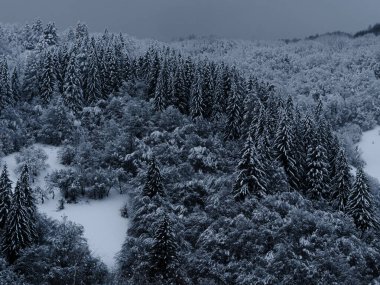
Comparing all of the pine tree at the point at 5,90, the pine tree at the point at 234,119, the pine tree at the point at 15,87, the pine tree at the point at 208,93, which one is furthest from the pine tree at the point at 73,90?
the pine tree at the point at 234,119

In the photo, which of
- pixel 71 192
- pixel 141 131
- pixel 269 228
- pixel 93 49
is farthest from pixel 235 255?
pixel 93 49

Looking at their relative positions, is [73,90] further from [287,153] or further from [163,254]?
[163,254]

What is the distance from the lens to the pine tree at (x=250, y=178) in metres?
65.2

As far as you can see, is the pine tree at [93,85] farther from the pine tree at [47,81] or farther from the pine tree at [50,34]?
the pine tree at [50,34]

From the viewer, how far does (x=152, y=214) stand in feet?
205

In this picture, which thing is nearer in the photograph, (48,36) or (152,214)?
(152,214)

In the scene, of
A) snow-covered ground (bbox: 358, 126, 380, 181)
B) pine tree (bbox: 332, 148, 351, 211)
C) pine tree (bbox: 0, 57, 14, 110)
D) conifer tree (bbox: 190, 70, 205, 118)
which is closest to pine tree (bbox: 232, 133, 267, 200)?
pine tree (bbox: 332, 148, 351, 211)

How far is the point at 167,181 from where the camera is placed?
237 ft

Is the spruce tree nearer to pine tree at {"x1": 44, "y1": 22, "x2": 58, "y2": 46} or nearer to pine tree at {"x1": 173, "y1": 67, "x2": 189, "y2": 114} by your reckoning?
pine tree at {"x1": 173, "y1": 67, "x2": 189, "y2": 114}

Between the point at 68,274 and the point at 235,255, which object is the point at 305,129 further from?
the point at 68,274

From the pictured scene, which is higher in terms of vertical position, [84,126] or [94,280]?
[84,126]

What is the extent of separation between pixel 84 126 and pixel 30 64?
23.5 meters

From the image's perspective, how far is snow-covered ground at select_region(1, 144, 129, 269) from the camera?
64.6 m

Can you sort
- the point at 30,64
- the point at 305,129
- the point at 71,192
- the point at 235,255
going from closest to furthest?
the point at 235,255 < the point at 71,192 < the point at 305,129 < the point at 30,64
